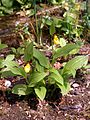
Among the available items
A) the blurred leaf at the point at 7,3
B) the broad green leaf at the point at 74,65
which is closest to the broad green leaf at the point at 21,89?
the broad green leaf at the point at 74,65

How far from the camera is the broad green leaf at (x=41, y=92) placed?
130 inches

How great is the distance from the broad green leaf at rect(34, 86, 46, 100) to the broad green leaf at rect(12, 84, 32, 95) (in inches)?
4.6

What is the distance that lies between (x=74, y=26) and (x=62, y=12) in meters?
0.67

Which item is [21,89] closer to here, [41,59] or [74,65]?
[41,59]

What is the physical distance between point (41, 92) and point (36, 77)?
0.16m

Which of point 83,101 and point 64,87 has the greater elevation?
point 64,87

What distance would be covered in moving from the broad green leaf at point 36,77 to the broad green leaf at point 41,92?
0.06 meters

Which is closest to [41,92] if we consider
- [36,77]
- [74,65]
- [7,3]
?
[36,77]

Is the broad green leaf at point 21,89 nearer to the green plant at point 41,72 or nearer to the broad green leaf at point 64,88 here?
the green plant at point 41,72

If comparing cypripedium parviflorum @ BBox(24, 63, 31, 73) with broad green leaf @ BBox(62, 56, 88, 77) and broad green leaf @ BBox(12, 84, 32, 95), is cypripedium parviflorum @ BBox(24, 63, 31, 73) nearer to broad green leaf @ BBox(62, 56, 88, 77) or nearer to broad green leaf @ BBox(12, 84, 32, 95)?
broad green leaf @ BBox(12, 84, 32, 95)

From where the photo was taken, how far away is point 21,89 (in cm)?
347

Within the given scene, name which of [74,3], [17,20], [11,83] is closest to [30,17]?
[17,20]

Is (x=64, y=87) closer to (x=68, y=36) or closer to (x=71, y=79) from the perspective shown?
(x=71, y=79)

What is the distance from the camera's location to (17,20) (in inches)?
203
